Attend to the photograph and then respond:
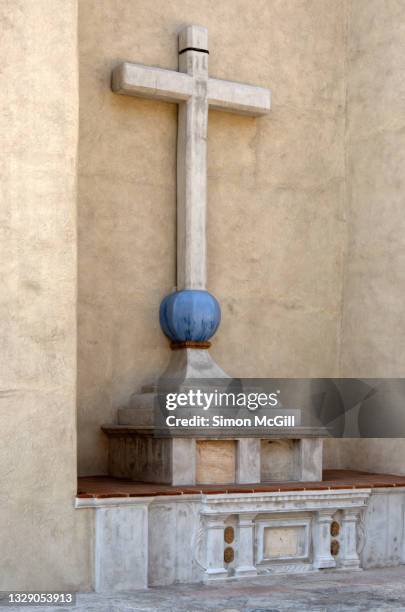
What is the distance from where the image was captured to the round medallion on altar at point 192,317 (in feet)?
30.3

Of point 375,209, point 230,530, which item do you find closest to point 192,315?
point 230,530

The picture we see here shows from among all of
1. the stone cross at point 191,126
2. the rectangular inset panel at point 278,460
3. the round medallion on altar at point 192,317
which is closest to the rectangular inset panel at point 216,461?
the rectangular inset panel at point 278,460

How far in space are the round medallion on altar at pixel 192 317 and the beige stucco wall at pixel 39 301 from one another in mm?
1873

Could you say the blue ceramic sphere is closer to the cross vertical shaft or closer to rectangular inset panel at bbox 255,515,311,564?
the cross vertical shaft

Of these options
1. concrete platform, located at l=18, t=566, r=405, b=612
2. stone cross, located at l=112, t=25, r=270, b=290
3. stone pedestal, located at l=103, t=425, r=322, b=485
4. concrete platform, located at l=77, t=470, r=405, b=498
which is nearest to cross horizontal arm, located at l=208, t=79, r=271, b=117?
stone cross, located at l=112, t=25, r=270, b=290

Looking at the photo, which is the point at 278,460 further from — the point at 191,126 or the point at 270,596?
the point at 191,126

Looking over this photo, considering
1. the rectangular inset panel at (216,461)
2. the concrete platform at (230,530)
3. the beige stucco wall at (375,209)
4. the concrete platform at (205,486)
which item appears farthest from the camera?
the beige stucco wall at (375,209)

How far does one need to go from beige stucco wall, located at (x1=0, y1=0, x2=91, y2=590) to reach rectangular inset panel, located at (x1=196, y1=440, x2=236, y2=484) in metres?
1.28

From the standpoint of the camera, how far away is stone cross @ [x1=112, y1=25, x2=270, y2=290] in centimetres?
941

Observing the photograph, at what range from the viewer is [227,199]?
1006 centimetres

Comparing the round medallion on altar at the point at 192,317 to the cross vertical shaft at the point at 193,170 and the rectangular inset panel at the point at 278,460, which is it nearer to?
the cross vertical shaft at the point at 193,170

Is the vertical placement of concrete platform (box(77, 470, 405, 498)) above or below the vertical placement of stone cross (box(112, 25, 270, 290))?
below

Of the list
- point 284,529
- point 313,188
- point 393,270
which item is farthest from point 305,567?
point 313,188

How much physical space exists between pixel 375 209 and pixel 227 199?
1.47 meters
